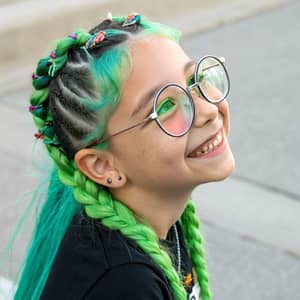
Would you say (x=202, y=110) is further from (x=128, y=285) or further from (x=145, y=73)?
(x=128, y=285)

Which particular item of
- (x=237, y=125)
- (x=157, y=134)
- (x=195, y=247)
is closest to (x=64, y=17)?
(x=237, y=125)

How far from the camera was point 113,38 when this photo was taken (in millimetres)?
1790

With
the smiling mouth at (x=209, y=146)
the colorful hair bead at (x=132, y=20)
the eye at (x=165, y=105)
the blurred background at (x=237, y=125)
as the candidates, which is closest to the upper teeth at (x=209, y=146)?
the smiling mouth at (x=209, y=146)

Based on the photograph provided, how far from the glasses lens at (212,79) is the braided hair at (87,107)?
0.12 meters

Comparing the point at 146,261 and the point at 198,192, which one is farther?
the point at 198,192

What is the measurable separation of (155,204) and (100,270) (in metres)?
0.25

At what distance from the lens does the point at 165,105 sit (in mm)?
1738

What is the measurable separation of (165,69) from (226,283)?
6.93ft

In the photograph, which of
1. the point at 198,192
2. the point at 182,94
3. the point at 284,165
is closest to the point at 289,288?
the point at 198,192

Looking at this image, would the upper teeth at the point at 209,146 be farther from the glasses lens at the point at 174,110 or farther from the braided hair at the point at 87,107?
the braided hair at the point at 87,107

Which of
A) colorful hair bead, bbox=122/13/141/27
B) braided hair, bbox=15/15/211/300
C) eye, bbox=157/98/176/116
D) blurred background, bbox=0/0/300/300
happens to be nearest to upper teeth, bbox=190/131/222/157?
eye, bbox=157/98/176/116

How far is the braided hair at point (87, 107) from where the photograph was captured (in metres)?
1.75

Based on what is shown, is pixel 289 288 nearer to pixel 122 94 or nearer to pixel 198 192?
pixel 198 192

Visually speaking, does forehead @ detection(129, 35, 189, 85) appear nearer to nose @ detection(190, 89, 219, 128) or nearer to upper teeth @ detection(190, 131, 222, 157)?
nose @ detection(190, 89, 219, 128)
